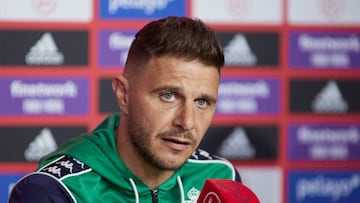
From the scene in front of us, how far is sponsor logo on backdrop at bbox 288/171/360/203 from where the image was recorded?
2174mm

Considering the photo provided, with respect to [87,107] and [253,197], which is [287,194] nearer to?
[87,107]

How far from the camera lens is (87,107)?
206cm

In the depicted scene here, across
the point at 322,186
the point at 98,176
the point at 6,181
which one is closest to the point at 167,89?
the point at 98,176

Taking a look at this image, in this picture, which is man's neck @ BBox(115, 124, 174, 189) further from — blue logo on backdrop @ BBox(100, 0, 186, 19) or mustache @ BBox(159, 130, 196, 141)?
blue logo on backdrop @ BBox(100, 0, 186, 19)

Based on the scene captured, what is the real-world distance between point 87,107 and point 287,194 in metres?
0.68

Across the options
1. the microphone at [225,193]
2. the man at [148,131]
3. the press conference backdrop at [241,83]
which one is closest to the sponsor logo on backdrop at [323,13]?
the press conference backdrop at [241,83]

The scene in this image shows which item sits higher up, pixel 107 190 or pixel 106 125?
pixel 106 125

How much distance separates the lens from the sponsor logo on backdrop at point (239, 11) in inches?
82.4

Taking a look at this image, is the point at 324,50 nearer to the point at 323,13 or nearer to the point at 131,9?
the point at 323,13

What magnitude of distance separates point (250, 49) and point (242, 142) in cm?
29

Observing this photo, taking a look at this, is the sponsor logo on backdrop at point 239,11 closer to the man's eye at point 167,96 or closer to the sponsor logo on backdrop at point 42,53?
the sponsor logo on backdrop at point 42,53

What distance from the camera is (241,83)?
2117 mm

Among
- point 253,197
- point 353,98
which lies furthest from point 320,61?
point 253,197

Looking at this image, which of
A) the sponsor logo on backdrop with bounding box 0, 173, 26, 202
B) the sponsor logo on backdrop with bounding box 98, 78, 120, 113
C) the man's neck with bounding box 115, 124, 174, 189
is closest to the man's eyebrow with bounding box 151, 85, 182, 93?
the man's neck with bounding box 115, 124, 174, 189
